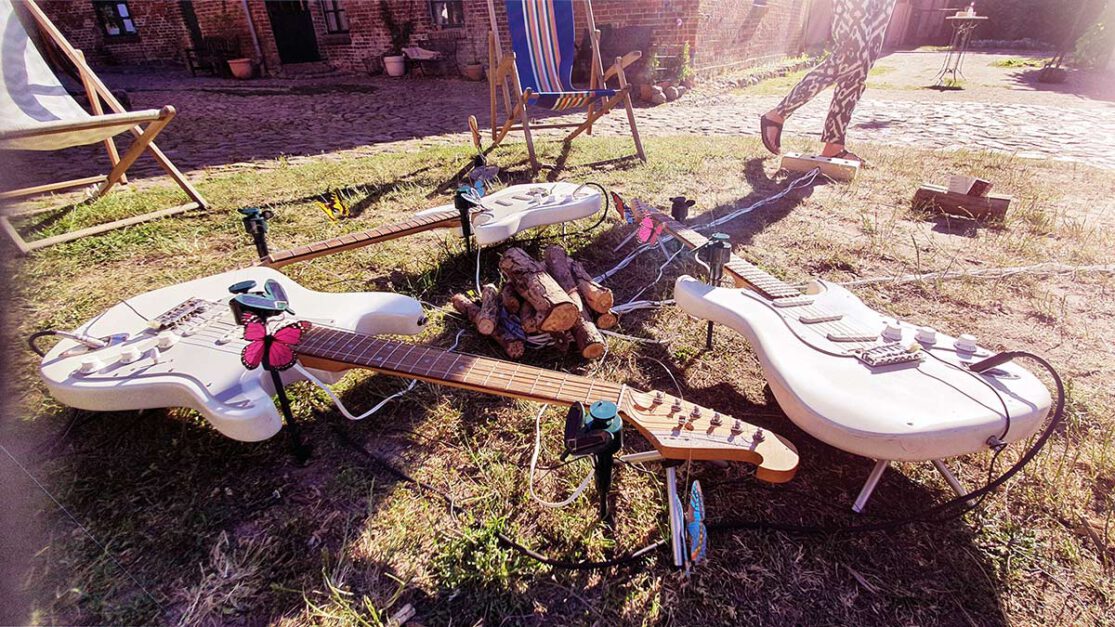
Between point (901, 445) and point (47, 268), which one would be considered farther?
point (47, 268)

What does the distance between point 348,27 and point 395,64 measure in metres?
1.79

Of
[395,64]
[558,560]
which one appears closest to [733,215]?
[558,560]

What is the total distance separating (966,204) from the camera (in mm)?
3477

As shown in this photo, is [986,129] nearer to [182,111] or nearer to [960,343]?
[960,343]

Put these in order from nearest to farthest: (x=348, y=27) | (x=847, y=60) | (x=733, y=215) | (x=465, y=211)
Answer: (x=465, y=211) < (x=733, y=215) < (x=847, y=60) < (x=348, y=27)

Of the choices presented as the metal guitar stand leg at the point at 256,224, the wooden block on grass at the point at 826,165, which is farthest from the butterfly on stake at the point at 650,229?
the wooden block on grass at the point at 826,165

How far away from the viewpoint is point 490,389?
1.60 meters

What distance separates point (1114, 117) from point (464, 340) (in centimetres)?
862

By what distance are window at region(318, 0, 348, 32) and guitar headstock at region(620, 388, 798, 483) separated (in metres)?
13.0

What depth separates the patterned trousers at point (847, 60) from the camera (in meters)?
4.10

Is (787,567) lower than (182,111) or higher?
lower

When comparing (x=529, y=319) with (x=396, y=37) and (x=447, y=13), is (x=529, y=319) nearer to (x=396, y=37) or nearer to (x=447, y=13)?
(x=447, y=13)

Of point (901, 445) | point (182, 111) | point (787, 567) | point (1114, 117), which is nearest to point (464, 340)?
point (787, 567)

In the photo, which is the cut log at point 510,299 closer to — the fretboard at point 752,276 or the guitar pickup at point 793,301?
the fretboard at point 752,276
